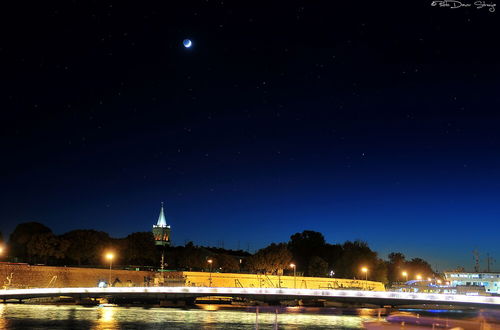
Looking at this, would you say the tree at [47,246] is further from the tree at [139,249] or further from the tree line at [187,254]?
the tree at [139,249]

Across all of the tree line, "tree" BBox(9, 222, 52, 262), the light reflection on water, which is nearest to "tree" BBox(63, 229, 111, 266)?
the tree line

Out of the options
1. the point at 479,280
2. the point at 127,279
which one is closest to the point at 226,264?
the point at 127,279

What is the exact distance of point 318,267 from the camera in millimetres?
154500

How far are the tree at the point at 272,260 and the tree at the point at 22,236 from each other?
1902 inches

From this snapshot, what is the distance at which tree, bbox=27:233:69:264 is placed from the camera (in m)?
107

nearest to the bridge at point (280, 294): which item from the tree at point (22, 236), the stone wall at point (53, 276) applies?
the stone wall at point (53, 276)

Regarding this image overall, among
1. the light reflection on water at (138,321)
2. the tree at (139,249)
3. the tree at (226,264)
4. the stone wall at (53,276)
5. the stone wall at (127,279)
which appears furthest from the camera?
the tree at (226,264)

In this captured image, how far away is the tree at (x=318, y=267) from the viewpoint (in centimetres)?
15425

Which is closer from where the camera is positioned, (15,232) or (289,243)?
(15,232)

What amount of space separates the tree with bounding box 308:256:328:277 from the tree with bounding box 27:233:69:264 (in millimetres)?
66808

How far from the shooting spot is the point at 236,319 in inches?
2598

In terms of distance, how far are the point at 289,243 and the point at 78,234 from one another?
248 feet

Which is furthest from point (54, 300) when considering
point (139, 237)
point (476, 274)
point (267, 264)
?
point (476, 274)

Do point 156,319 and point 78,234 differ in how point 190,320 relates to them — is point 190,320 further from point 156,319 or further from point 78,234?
point 78,234
